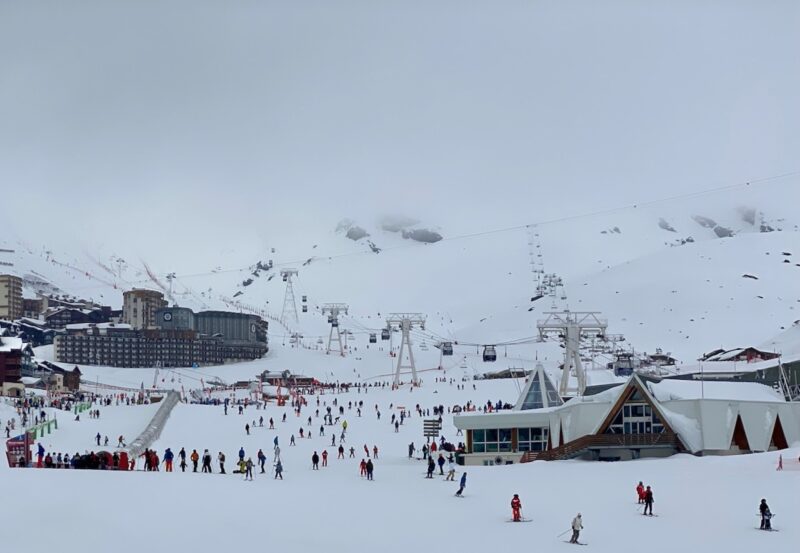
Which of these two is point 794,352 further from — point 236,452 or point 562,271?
point 562,271

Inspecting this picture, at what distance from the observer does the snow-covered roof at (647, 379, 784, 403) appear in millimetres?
40406

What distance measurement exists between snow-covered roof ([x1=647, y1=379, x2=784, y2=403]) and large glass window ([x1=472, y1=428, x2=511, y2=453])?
5.91 meters

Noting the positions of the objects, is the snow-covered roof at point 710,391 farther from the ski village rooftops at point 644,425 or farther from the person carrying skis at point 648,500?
the person carrying skis at point 648,500

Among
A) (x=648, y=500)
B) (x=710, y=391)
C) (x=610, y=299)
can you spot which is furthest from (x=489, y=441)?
(x=610, y=299)

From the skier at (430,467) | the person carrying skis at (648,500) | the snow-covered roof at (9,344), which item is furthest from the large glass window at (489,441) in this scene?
the snow-covered roof at (9,344)

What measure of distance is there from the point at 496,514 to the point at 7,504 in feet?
33.2

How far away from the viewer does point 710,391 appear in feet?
139

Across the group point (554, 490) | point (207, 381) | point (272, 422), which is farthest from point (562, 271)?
point (554, 490)

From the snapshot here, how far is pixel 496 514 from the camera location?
85.0ft

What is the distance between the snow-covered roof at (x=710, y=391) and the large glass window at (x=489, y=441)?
5.91 meters

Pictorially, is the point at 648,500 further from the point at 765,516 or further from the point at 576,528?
the point at 576,528

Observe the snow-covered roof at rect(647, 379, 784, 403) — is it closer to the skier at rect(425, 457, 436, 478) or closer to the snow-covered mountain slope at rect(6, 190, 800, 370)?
the skier at rect(425, 457, 436, 478)

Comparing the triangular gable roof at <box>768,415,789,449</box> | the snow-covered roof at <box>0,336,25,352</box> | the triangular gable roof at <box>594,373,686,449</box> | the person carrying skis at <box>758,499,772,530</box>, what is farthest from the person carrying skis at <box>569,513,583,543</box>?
the snow-covered roof at <box>0,336,25,352</box>

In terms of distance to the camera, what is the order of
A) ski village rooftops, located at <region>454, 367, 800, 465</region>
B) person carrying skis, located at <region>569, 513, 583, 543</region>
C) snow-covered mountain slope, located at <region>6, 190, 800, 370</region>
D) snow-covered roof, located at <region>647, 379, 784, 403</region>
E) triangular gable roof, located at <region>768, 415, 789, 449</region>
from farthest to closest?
snow-covered mountain slope, located at <region>6, 190, 800, 370</region>
snow-covered roof, located at <region>647, 379, 784, 403</region>
triangular gable roof, located at <region>768, 415, 789, 449</region>
ski village rooftops, located at <region>454, 367, 800, 465</region>
person carrying skis, located at <region>569, 513, 583, 543</region>
